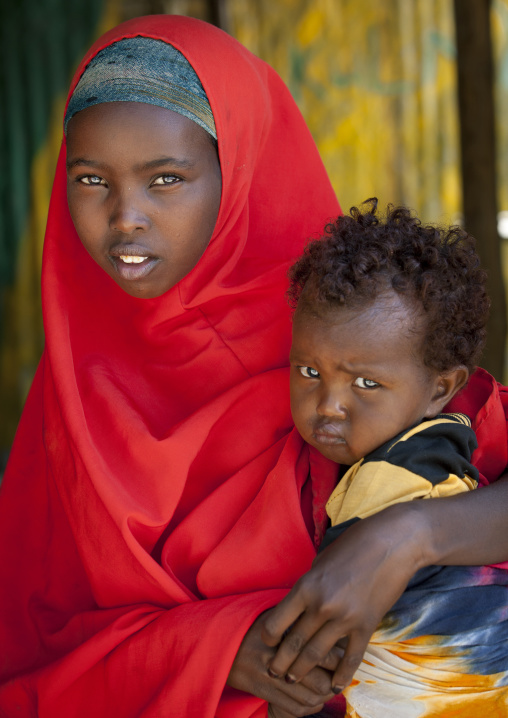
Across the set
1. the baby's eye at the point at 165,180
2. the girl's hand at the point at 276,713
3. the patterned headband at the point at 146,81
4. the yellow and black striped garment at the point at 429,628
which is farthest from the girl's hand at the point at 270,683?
the patterned headband at the point at 146,81

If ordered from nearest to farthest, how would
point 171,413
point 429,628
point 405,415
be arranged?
point 429,628 → point 405,415 → point 171,413

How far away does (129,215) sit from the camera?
1.46m

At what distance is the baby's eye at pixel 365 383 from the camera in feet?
4.54

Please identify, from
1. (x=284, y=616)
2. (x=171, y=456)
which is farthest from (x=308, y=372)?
(x=284, y=616)

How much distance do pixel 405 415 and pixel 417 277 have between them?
10.0 inches

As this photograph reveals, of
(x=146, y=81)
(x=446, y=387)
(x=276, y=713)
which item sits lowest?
(x=276, y=713)

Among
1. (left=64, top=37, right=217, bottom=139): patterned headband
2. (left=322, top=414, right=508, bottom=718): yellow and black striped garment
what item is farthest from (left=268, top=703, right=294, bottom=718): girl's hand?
(left=64, top=37, right=217, bottom=139): patterned headband

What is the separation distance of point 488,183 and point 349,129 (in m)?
1.51

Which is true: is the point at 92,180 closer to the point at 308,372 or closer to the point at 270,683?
the point at 308,372

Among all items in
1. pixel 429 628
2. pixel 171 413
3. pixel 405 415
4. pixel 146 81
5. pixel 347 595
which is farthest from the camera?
pixel 171 413

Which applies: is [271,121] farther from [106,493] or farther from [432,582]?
[432,582]

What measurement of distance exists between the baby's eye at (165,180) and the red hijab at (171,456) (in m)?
0.12

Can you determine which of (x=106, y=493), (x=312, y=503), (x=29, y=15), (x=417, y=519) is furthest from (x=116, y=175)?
(x=29, y=15)

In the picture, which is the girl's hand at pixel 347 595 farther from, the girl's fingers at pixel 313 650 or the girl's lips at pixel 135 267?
the girl's lips at pixel 135 267
